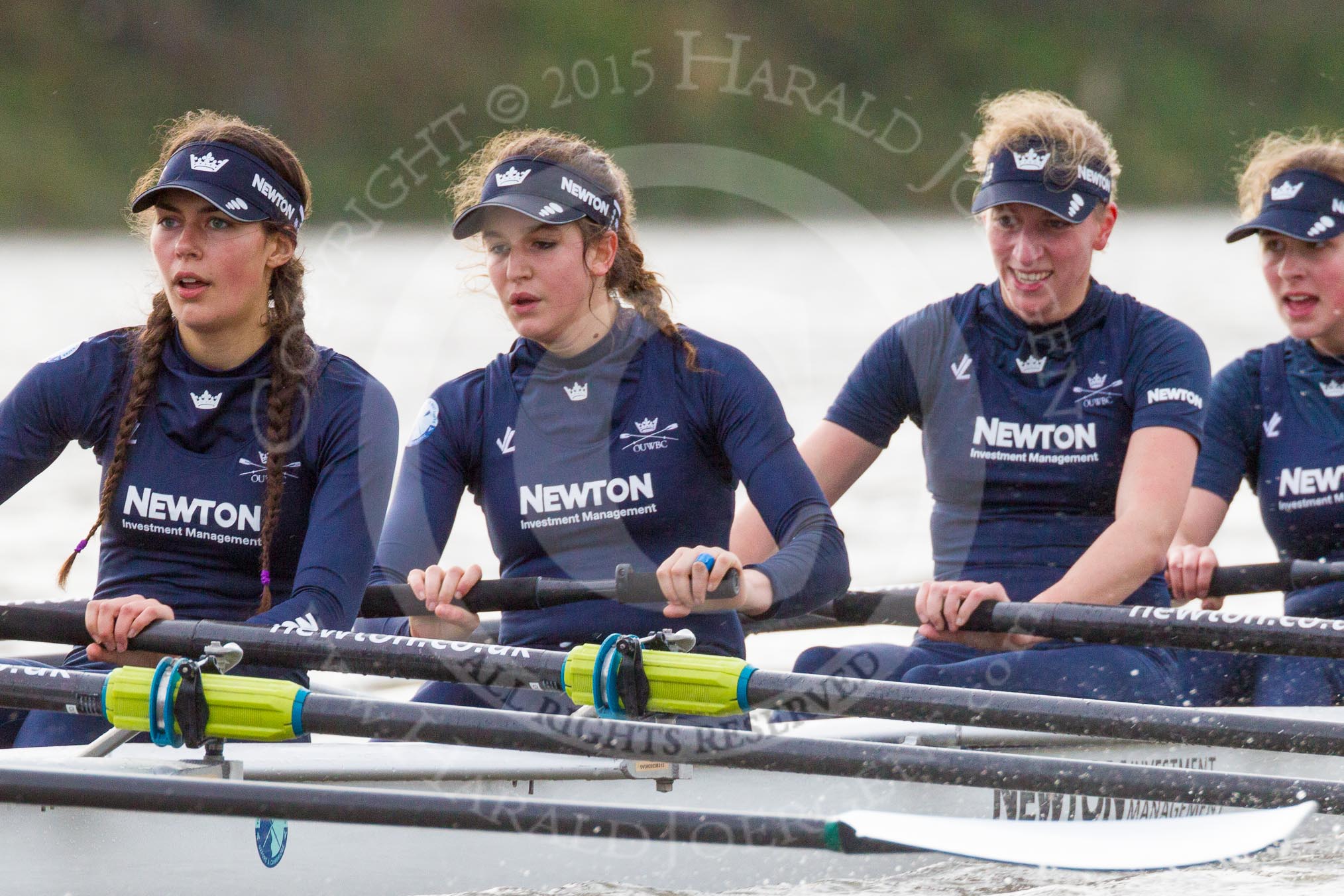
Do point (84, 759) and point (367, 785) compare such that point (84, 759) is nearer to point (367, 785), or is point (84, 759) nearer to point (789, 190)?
point (367, 785)

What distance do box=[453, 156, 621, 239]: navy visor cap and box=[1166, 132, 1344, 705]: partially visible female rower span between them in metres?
1.79

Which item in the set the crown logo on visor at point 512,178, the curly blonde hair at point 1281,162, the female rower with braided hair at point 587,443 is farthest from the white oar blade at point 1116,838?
the curly blonde hair at point 1281,162

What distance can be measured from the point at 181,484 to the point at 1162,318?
215 centimetres

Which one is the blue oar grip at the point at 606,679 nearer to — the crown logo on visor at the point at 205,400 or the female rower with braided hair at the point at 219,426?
the female rower with braided hair at the point at 219,426

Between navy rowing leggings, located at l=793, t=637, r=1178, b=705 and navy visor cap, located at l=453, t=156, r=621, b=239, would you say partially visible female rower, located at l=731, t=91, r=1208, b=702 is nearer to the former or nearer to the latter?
navy rowing leggings, located at l=793, t=637, r=1178, b=705

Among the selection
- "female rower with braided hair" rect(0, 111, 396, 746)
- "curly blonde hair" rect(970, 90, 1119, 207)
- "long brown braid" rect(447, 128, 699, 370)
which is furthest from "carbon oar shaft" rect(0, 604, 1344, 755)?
"curly blonde hair" rect(970, 90, 1119, 207)

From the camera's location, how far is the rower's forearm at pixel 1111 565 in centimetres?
352

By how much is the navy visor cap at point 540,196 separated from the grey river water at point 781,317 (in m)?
0.30

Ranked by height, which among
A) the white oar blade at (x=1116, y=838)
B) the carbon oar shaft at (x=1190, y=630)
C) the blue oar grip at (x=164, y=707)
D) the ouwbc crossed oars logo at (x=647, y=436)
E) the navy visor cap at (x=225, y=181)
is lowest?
the white oar blade at (x=1116, y=838)

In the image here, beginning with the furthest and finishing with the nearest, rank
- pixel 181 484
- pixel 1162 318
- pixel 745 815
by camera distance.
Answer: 1. pixel 1162 318
2. pixel 181 484
3. pixel 745 815

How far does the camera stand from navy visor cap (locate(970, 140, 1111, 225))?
3.64 metres

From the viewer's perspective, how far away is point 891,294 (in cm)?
1766

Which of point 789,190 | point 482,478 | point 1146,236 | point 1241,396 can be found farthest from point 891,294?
point 482,478

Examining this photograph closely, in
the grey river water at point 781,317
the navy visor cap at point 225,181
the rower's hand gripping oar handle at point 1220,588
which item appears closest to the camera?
the navy visor cap at point 225,181
